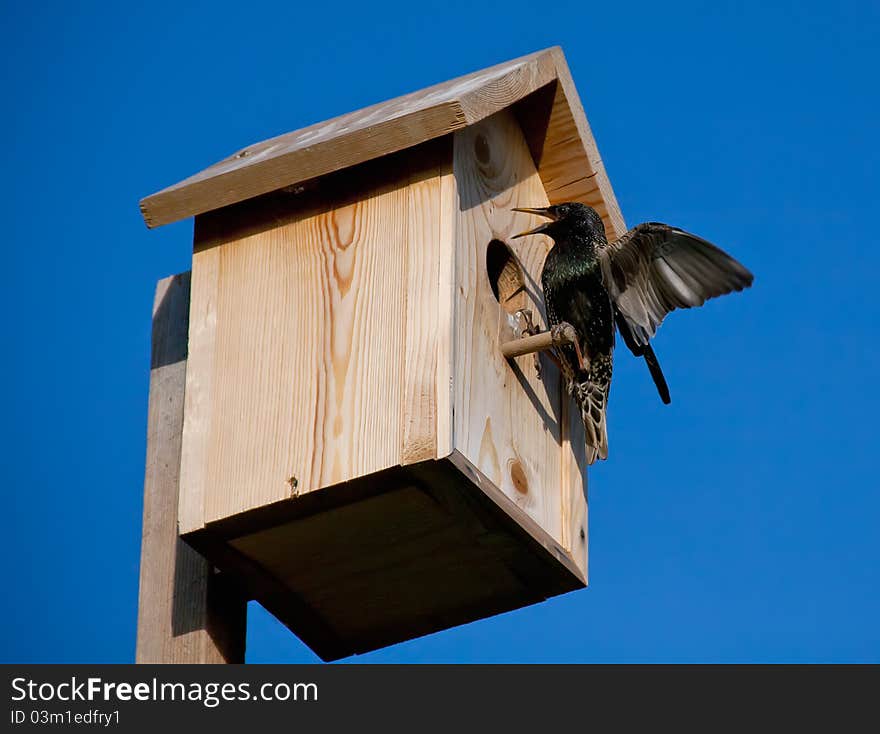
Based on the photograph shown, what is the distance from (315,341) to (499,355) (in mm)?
492

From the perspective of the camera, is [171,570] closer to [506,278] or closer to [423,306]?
[423,306]

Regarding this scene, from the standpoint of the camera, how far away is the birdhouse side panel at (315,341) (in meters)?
5.57

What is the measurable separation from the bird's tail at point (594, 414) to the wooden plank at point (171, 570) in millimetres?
1080

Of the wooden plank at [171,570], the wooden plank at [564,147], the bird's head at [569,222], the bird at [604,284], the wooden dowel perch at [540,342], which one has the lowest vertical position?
the wooden plank at [171,570]

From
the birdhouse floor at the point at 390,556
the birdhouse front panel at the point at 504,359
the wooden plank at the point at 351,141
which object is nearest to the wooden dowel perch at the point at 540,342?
the birdhouse front panel at the point at 504,359

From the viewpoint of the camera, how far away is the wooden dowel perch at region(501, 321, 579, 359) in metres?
5.92

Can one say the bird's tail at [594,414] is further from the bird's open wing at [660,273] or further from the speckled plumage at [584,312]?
the bird's open wing at [660,273]

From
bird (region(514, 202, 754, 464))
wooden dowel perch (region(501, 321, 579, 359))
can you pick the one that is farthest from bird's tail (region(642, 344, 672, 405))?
wooden dowel perch (region(501, 321, 579, 359))

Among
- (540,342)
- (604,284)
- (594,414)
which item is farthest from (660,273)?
(540,342)

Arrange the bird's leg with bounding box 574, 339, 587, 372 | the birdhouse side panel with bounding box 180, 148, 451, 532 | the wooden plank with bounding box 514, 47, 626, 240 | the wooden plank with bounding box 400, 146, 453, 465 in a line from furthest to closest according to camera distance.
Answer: the wooden plank with bounding box 514, 47, 626, 240 → the bird's leg with bounding box 574, 339, 587, 372 → the birdhouse side panel with bounding box 180, 148, 451, 532 → the wooden plank with bounding box 400, 146, 453, 465

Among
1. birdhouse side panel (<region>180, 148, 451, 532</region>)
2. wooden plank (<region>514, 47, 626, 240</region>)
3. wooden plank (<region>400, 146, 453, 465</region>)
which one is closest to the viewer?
wooden plank (<region>400, 146, 453, 465</region>)

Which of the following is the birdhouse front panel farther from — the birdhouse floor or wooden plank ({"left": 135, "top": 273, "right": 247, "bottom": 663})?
wooden plank ({"left": 135, "top": 273, "right": 247, "bottom": 663})

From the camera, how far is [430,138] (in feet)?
19.0

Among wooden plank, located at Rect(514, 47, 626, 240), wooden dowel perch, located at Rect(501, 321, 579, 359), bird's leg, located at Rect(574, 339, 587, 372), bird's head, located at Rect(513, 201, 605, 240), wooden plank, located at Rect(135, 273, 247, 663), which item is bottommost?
wooden plank, located at Rect(135, 273, 247, 663)
